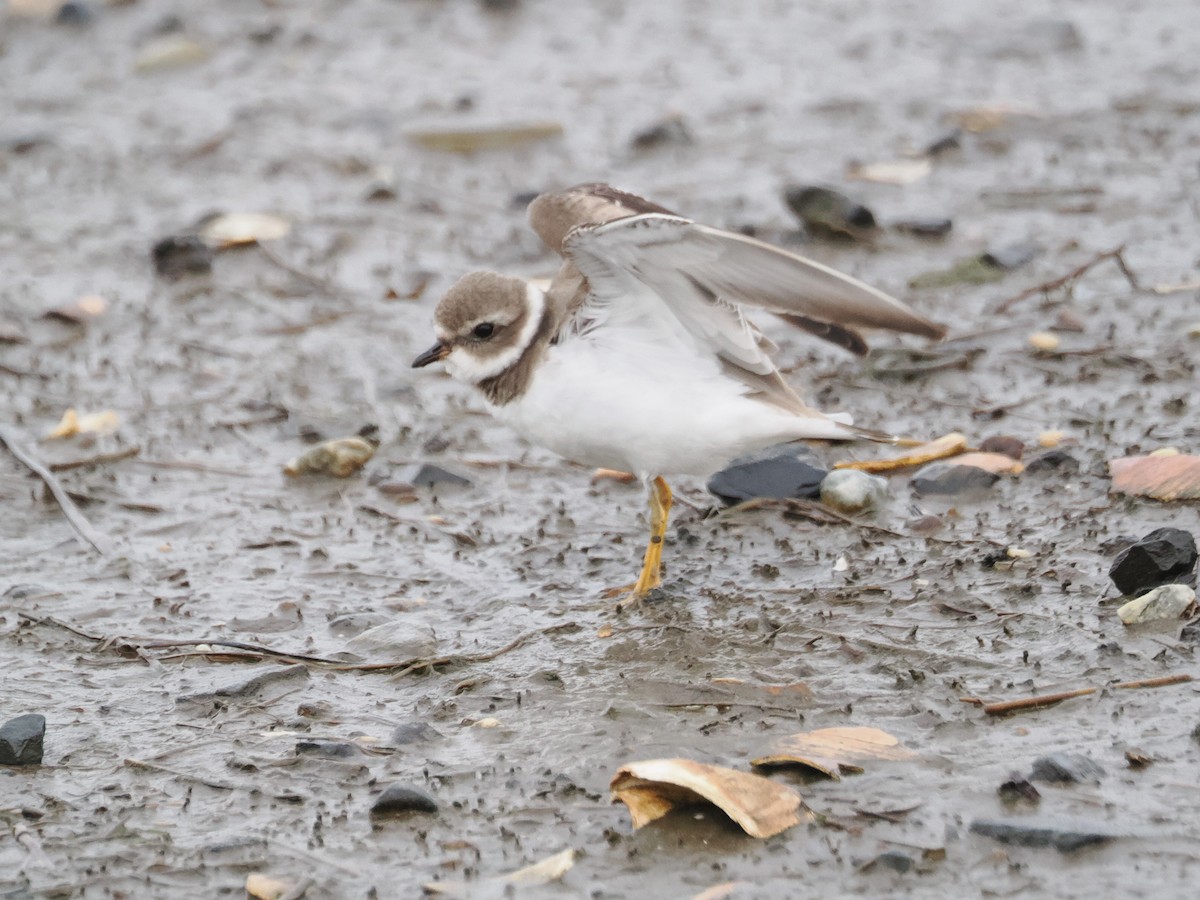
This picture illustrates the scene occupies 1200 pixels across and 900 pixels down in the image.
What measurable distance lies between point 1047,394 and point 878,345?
84cm

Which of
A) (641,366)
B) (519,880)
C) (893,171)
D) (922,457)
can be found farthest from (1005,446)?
(893,171)

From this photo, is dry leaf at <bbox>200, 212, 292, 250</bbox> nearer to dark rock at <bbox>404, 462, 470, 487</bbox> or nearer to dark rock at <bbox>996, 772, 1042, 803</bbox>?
dark rock at <bbox>404, 462, 470, 487</bbox>

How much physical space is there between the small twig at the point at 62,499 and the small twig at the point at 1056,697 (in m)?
3.18

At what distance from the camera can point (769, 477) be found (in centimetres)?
577

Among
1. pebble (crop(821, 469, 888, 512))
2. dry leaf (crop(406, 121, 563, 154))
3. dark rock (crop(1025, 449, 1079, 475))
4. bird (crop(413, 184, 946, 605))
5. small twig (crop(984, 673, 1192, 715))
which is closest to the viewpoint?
small twig (crop(984, 673, 1192, 715))

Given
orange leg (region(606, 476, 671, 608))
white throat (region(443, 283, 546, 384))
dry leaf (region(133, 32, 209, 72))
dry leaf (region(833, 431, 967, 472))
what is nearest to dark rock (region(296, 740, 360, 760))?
orange leg (region(606, 476, 671, 608))

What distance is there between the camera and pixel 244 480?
6.28 metres

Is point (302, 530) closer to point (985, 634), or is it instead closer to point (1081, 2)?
point (985, 634)

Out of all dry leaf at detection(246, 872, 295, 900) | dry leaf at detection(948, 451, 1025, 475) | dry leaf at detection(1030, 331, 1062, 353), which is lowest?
dry leaf at detection(1030, 331, 1062, 353)

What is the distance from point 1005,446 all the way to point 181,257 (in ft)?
14.5

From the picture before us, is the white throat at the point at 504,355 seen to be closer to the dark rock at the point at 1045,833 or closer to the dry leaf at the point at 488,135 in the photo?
the dark rock at the point at 1045,833

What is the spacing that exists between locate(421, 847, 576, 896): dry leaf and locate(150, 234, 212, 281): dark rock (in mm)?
5224

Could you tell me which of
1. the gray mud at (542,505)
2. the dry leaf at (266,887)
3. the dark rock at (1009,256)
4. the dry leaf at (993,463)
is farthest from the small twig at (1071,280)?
the dry leaf at (266,887)

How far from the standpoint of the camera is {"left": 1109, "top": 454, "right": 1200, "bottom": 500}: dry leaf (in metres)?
5.28
